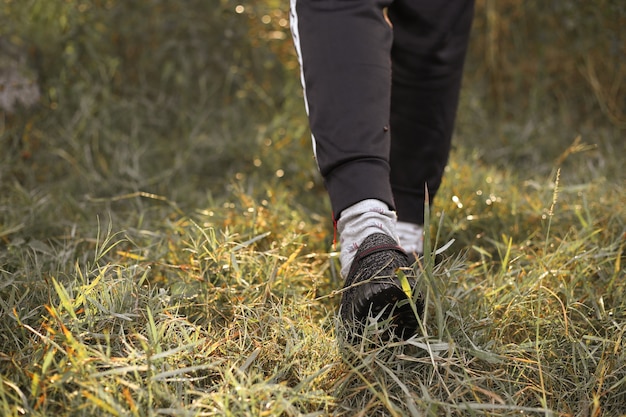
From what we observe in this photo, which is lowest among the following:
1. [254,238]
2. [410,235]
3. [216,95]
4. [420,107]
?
[216,95]

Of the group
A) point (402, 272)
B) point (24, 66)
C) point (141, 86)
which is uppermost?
point (402, 272)

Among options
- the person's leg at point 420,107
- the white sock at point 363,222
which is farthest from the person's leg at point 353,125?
the person's leg at point 420,107

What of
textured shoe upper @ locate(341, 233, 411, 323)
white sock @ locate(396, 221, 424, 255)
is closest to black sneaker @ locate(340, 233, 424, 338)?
textured shoe upper @ locate(341, 233, 411, 323)

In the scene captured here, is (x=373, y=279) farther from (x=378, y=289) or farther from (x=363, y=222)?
A: (x=363, y=222)

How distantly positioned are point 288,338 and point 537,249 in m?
0.79

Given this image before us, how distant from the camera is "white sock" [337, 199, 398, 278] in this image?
1.20 m

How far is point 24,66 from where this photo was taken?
230 cm

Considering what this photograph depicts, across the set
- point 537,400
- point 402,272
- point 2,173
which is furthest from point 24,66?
point 537,400

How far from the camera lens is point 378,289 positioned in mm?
1111

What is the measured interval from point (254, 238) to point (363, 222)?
282 mm

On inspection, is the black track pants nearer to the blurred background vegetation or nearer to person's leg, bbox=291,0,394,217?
person's leg, bbox=291,0,394,217

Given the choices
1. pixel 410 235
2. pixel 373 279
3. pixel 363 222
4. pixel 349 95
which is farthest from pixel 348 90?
pixel 410 235

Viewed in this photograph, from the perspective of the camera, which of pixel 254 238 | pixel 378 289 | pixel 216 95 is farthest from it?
pixel 216 95

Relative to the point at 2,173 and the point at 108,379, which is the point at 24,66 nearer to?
the point at 2,173
